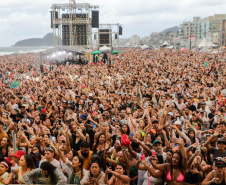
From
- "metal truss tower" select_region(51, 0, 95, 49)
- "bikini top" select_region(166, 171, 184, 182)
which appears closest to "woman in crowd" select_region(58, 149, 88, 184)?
"bikini top" select_region(166, 171, 184, 182)

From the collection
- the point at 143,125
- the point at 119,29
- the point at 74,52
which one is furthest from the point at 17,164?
the point at 119,29

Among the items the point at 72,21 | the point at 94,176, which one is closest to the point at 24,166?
the point at 94,176

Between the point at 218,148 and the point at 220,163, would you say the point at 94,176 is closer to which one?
the point at 220,163

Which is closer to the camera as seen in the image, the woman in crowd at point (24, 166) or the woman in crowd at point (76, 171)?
the woman in crowd at point (76, 171)

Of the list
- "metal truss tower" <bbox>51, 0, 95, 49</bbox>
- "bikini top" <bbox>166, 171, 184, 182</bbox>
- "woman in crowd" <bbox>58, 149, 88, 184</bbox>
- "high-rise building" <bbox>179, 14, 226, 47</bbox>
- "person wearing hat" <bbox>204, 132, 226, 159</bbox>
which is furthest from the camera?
"high-rise building" <bbox>179, 14, 226, 47</bbox>

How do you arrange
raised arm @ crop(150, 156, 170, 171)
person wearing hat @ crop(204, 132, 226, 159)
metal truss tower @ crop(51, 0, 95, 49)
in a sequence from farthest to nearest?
metal truss tower @ crop(51, 0, 95, 49), person wearing hat @ crop(204, 132, 226, 159), raised arm @ crop(150, 156, 170, 171)

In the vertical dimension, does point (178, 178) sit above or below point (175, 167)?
below

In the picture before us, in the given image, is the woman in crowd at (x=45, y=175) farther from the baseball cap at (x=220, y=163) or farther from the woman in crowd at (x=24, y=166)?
the baseball cap at (x=220, y=163)

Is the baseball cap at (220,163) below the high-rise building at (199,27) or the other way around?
below

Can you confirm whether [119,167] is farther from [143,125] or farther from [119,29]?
[119,29]

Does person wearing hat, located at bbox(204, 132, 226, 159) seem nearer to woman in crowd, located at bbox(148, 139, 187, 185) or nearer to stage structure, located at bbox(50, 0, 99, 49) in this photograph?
woman in crowd, located at bbox(148, 139, 187, 185)

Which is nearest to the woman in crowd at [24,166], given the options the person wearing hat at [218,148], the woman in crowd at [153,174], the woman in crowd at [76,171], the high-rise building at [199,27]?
the woman in crowd at [76,171]

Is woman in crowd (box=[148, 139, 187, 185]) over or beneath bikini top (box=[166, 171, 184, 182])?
over

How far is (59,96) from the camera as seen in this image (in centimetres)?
1005
